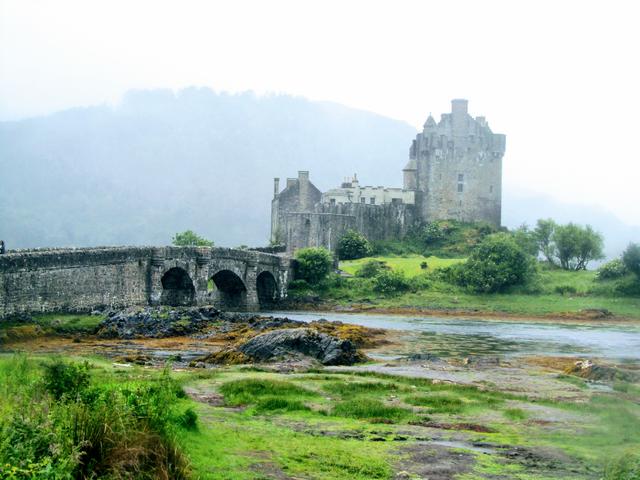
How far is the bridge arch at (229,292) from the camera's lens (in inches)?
2859

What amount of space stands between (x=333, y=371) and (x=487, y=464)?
47.4 feet

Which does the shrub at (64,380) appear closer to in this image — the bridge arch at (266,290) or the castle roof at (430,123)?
the bridge arch at (266,290)

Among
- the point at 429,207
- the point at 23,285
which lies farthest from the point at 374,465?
the point at 429,207

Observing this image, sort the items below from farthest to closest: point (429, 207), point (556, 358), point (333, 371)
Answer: point (429, 207), point (556, 358), point (333, 371)

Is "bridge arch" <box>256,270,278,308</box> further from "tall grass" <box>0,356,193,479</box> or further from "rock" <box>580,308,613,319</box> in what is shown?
"tall grass" <box>0,356,193,479</box>

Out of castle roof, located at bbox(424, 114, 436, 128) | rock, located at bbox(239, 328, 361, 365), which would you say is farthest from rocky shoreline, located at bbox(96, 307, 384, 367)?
castle roof, located at bbox(424, 114, 436, 128)

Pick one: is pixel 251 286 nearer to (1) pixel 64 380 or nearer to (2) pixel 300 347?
(2) pixel 300 347

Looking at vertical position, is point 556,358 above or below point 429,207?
below

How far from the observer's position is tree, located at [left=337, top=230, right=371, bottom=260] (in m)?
99.5

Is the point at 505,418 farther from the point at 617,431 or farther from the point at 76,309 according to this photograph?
the point at 76,309

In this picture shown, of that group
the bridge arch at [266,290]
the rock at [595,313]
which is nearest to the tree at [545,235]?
the rock at [595,313]

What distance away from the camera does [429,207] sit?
365 feet

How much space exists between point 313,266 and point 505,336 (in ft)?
99.0

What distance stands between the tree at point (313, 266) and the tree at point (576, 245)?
22.7 metres
